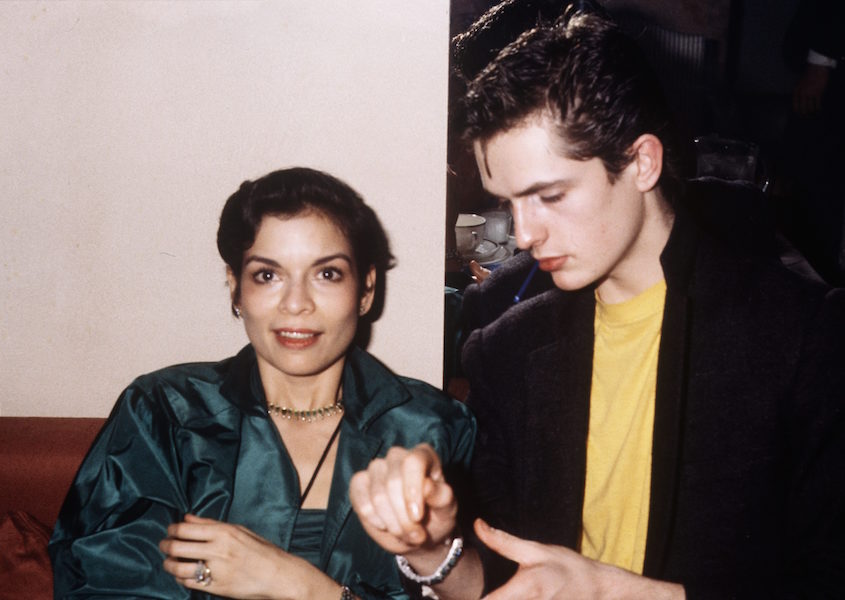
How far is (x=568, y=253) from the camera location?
914 millimetres

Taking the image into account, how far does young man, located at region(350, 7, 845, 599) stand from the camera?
0.87 metres

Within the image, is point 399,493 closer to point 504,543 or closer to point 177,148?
point 504,543

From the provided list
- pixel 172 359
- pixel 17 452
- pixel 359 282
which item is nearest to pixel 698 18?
pixel 359 282

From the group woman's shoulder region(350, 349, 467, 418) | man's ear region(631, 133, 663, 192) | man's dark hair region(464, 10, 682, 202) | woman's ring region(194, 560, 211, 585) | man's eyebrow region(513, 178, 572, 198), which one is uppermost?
man's dark hair region(464, 10, 682, 202)

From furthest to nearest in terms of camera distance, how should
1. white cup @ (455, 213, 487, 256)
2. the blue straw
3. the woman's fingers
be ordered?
1. white cup @ (455, 213, 487, 256)
2. the blue straw
3. the woman's fingers

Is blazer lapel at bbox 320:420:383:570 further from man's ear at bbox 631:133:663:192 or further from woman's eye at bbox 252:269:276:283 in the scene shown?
man's ear at bbox 631:133:663:192

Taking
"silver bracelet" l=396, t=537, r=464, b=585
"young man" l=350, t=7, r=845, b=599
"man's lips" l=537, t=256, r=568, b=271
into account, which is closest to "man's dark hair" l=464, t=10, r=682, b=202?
"young man" l=350, t=7, r=845, b=599

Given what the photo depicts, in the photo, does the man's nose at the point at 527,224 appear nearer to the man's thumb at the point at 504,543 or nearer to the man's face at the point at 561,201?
the man's face at the point at 561,201

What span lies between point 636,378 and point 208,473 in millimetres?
536

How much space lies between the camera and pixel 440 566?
0.90 meters

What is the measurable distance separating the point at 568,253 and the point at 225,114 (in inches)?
17.5

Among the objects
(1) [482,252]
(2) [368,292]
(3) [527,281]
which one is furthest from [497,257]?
(2) [368,292]

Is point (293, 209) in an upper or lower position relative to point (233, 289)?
upper

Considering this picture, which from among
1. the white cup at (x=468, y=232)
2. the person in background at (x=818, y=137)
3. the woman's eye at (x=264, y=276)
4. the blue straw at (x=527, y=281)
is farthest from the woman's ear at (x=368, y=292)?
the person in background at (x=818, y=137)
